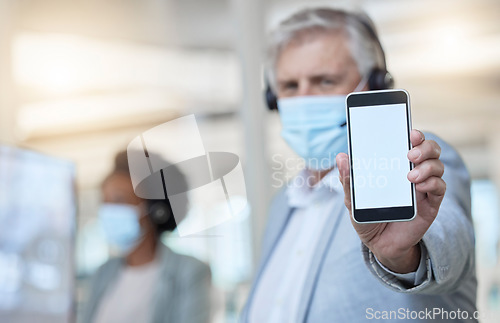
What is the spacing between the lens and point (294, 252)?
0.81 meters

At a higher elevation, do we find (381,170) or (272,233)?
(381,170)

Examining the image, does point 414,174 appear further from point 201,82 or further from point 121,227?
point 201,82

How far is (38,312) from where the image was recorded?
1.44 metres

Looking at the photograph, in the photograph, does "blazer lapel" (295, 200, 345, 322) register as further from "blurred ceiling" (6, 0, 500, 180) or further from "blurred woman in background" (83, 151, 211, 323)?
"blurred woman in background" (83, 151, 211, 323)

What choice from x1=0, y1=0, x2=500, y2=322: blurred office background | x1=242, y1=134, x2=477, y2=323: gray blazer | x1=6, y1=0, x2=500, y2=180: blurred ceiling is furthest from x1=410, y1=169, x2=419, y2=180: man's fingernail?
x1=0, y1=0, x2=500, y2=322: blurred office background

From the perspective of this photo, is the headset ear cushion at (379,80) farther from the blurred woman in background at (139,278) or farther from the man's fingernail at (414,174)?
the blurred woman in background at (139,278)

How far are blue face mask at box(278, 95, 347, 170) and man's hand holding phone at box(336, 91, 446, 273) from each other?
11cm

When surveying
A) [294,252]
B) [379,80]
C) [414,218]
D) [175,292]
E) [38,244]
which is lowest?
[175,292]

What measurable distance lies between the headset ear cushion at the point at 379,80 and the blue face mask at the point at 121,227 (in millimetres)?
966

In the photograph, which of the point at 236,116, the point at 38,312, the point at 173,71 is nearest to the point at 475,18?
the point at 236,116

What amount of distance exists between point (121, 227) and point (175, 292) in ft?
0.77

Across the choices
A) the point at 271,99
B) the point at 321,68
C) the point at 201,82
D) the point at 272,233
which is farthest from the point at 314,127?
the point at 201,82

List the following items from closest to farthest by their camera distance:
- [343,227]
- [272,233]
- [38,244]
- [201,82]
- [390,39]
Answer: [343,227], [272,233], [38,244], [390,39], [201,82]

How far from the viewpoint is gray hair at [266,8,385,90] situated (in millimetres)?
712
